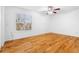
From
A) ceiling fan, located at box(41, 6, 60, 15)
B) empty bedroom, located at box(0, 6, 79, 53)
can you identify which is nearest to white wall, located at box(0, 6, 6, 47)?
empty bedroom, located at box(0, 6, 79, 53)

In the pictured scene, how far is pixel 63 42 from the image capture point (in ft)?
5.33

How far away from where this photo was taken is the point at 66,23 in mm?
1600

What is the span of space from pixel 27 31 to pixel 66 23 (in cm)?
51

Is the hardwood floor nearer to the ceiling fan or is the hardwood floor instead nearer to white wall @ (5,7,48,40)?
white wall @ (5,7,48,40)

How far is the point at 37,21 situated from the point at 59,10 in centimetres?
31

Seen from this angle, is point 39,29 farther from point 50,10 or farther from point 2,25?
point 2,25

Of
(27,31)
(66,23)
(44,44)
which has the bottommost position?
(44,44)

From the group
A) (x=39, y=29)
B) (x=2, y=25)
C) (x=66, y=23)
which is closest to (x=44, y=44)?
(x=39, y=29)

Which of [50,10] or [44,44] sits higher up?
[50,10]

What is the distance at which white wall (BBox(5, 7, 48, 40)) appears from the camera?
1.56 m

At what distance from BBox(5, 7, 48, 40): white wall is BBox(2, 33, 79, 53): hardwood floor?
0.22 ft
